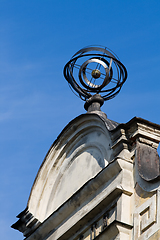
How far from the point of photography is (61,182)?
15.1m

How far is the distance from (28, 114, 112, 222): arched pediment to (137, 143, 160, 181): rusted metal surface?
96 centimetres

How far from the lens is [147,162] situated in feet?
42.5

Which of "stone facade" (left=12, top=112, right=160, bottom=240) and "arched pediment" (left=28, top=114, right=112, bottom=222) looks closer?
"stone facade" (left=12, top=112, right=160, bottom=240)

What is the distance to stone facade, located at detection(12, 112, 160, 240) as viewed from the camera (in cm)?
1231

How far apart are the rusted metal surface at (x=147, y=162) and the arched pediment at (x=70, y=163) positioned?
0.96 meters

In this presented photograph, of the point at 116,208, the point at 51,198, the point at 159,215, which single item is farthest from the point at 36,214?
the point at 159,215

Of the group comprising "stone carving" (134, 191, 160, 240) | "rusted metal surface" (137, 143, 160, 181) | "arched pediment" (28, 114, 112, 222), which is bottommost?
"stone carving" (134, 191, 160, 240)

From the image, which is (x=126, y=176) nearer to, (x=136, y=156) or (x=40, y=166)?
(x=136, y=156)

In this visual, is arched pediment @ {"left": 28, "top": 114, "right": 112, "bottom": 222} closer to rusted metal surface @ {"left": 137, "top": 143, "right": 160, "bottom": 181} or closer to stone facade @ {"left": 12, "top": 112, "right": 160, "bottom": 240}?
stone facade @ {"left": 12, "top": 112, "right": 160, "bottom": 240}

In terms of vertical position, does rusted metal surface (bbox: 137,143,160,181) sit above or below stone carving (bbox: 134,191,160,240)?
above

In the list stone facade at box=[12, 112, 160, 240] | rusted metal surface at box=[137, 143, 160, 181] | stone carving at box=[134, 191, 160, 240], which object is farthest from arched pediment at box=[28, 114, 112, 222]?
stone carving at box=[134, 191, 160, 240]

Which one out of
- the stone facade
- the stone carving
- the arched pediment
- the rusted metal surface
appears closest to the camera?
the stone carving

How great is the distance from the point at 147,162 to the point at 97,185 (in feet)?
3.41

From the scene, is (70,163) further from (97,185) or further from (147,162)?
(147,162)
